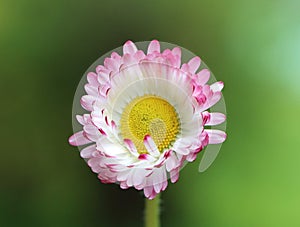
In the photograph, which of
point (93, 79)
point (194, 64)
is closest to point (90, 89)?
point (93, 79)

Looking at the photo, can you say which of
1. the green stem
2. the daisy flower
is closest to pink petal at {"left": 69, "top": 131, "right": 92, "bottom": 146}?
the daisy flower

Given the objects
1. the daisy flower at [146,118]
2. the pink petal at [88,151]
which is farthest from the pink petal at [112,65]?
the pink petal at [88,151]

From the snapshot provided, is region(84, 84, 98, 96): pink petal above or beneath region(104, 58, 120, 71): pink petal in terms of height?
beneath

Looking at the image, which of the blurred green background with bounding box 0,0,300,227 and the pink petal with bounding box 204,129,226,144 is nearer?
the pink petal with bounding box 204,129,226,144

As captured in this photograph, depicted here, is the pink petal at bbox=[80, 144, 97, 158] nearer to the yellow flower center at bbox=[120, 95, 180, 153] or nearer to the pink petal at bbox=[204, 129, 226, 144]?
the yellow flower center at bbox=[120, 95, 180, 153]
